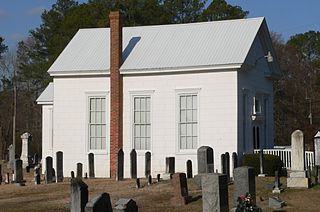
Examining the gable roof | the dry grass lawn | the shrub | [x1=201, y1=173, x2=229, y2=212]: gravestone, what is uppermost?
the gable roof

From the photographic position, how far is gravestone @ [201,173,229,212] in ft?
57.5

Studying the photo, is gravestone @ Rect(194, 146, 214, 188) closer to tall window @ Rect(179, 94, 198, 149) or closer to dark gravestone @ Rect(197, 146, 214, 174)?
dark gravestone @ Rect(197, 146, 214, 174)

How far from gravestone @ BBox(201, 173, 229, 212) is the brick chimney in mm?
17387

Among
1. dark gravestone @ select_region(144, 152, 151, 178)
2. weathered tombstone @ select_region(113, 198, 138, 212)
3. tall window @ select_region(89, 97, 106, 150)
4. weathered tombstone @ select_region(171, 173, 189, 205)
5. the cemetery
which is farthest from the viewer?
tall window @ select_region(89, 97, 106, 150)

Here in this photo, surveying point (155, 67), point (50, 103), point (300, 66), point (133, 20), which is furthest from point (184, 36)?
point (300, 66)

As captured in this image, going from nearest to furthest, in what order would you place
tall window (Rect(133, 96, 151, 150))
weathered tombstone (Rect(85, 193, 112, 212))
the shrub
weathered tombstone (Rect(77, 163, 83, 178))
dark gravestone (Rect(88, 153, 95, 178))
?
1. weathered tombstone (Rect(85, 193, 112, 212))
2. the shrub
3. weathered tombstone (Rect(77, 163, 83, 178))
4. dark gravestone (Rect(88, 153, 95, 178))
5. tall window (Rect(133, 96, 151, 150))

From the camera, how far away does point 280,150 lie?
114ft

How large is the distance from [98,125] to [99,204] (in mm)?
23063

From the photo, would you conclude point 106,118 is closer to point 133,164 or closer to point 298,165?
point 133,164

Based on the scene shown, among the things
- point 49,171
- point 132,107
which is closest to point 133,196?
point 49,171

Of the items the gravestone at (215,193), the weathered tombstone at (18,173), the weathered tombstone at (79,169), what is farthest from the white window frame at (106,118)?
the gravestone at (215,193)

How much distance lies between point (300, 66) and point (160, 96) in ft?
123

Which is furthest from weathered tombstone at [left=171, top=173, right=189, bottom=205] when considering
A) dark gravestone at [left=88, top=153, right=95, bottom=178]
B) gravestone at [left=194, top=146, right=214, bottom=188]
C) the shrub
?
dark gravestone at [left=88, top=153, right=95, bottom=178]

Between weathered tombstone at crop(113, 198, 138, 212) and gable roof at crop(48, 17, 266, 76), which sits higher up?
gable roof at crop(48, 17, 266, 76)
